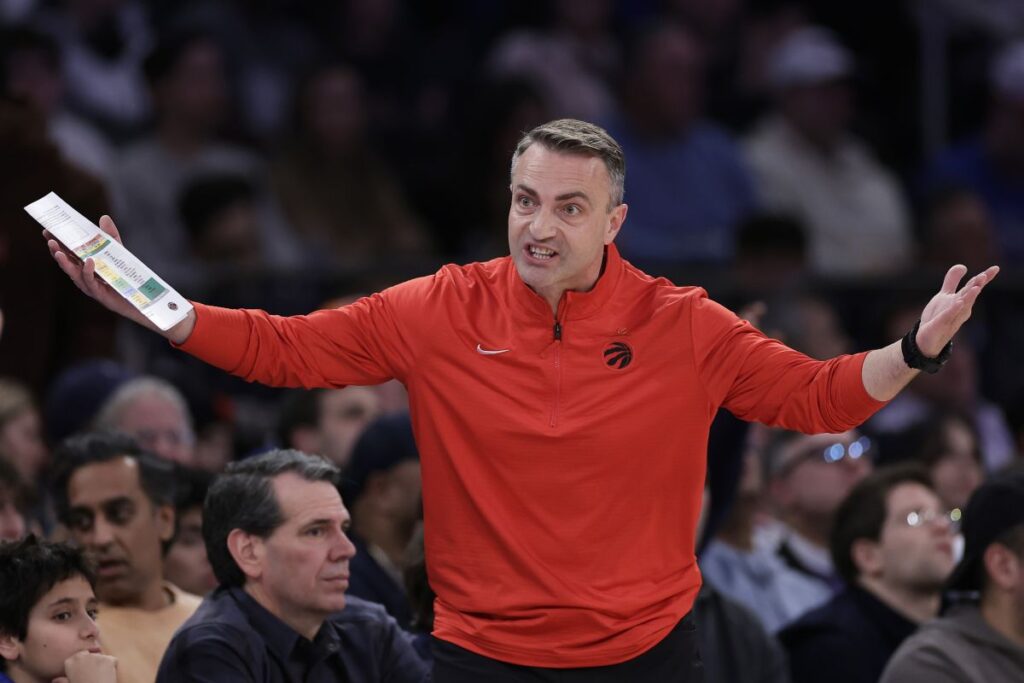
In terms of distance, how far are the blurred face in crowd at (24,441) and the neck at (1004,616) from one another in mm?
3229

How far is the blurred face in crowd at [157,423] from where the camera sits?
6574 millimetres

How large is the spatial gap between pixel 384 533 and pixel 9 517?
1337 mm

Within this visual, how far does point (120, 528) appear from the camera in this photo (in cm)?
517

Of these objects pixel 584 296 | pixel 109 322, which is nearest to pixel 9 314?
pixel 109 322

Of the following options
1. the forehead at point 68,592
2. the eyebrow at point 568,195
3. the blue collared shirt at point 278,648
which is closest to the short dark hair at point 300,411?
the blue collared shirt at point 278,648

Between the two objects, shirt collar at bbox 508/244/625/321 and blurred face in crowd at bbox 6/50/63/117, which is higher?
blurred face in crowd at bbox 6/50/63/117

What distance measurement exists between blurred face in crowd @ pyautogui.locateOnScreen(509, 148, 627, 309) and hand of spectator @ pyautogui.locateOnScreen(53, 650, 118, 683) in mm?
1354

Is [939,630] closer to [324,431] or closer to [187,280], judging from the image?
[324,431]

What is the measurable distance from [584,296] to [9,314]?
395 centimetres

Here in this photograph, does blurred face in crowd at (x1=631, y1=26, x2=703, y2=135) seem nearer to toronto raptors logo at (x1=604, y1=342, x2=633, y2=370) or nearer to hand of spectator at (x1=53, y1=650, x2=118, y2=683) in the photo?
toronto raptors logo at (x1=604, y1=342, x2=633, y2=370)

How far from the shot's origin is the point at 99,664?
171 inches

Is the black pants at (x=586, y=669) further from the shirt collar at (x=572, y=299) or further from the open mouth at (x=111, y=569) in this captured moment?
the open mouth at (x=111, y=569)

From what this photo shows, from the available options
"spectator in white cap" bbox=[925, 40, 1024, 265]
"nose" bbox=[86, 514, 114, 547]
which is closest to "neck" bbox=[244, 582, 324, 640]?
"nose" bbox=[86, 514, 114, 547]

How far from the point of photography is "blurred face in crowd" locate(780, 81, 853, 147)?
33.2ft
